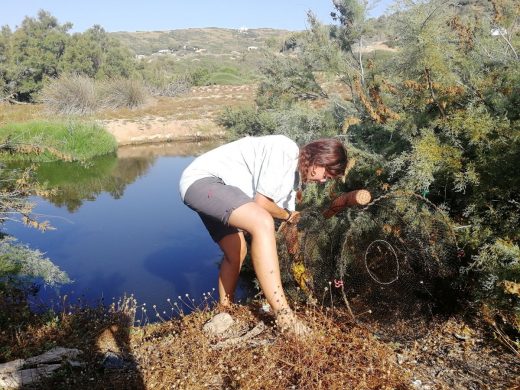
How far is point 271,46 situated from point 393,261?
7731mm

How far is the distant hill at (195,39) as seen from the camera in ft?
240

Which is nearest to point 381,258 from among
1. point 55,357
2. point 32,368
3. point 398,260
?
point 398,260

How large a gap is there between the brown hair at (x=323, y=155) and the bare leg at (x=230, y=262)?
74 cm

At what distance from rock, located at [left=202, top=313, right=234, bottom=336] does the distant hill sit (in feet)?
225

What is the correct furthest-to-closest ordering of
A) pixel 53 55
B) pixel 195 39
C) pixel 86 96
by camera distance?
pixel 195 39 < pixel 53 55 < pixel 86 96

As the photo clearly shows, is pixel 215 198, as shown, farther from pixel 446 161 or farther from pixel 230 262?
pixel 446 161

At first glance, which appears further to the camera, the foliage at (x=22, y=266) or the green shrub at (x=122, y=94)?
the green shrub at (x=122, y=94)

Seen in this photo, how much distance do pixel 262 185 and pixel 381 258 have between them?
1.39 m

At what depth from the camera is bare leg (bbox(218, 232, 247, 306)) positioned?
308 centimetres

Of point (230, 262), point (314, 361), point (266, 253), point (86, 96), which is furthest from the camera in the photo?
point (86, 96)

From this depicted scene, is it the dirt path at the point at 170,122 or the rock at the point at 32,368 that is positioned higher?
the dirt path at the point at 170,122

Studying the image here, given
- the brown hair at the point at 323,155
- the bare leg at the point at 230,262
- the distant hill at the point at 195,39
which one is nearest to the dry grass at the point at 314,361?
the bare leg at the point at 230,262

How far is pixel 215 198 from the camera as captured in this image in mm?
2590

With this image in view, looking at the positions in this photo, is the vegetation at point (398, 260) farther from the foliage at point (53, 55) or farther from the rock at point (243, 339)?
the foliage at point (53, 55)
